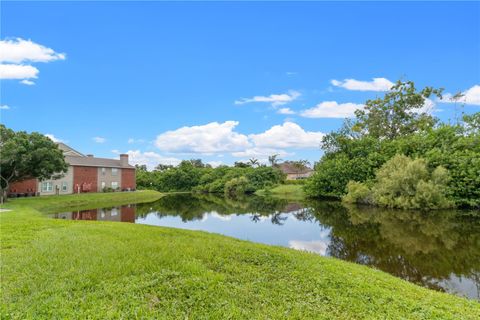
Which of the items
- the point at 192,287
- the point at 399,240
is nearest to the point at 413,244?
the point at 399,240

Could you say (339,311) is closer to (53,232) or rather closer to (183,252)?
(183,252)

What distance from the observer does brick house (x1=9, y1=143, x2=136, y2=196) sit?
101 feet

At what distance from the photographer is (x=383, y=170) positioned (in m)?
28.6

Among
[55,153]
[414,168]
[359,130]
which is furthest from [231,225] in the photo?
[359,130]

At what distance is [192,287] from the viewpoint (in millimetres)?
5066

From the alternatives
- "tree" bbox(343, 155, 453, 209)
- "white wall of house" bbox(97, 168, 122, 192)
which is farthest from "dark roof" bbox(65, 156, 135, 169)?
"tree" bbox(343, 155, 453, 209)

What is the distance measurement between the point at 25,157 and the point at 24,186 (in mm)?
10794

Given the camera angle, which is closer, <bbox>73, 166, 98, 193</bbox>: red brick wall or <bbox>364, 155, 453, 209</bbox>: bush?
<bbox>364, 155, 453, 209</bbox>: bush

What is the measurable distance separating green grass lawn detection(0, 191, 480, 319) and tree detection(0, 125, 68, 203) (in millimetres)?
15808

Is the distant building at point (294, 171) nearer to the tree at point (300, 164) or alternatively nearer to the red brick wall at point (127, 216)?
the tree at point (300, 164)

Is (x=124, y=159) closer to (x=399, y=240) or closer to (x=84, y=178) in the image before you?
(x=84, y=178)

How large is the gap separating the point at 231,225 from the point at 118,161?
3239 centimetres

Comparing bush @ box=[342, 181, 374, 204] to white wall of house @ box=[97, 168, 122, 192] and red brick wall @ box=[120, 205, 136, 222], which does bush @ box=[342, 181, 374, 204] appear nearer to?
red brick wall @ box=[120, 205, 136, 222]

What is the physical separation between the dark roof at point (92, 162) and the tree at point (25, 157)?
42.3 feet
